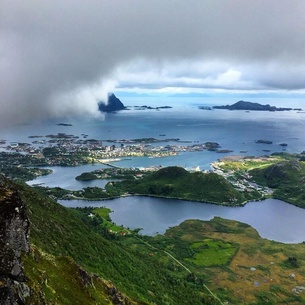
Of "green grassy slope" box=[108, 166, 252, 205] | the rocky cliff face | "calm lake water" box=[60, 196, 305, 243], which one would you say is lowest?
"calm lake water" box=[60, 196, 305, 243]

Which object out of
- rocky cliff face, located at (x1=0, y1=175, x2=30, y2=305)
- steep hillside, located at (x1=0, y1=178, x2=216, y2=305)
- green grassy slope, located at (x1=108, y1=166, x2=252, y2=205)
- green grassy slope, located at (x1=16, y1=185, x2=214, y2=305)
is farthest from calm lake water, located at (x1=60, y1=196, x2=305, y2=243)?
rocky cliff face, located at (x1=0, y1=175, x2=30, y2=305)

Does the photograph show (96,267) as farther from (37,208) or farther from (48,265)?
(48,265)

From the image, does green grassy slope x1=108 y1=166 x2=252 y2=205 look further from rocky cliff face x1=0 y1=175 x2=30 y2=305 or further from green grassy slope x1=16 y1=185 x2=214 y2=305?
rocky cliff face x1=0 y1=175 x2=30 y2=305

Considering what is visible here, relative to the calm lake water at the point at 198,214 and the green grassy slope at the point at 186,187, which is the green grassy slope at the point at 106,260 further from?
the green grassy slope at the point at 186,187

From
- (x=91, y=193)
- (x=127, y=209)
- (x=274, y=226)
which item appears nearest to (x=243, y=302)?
(x=274, y=226)

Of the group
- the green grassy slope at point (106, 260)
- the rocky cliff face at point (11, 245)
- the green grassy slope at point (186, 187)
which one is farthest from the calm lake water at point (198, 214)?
the rocky cliff face at point (11, 245)
